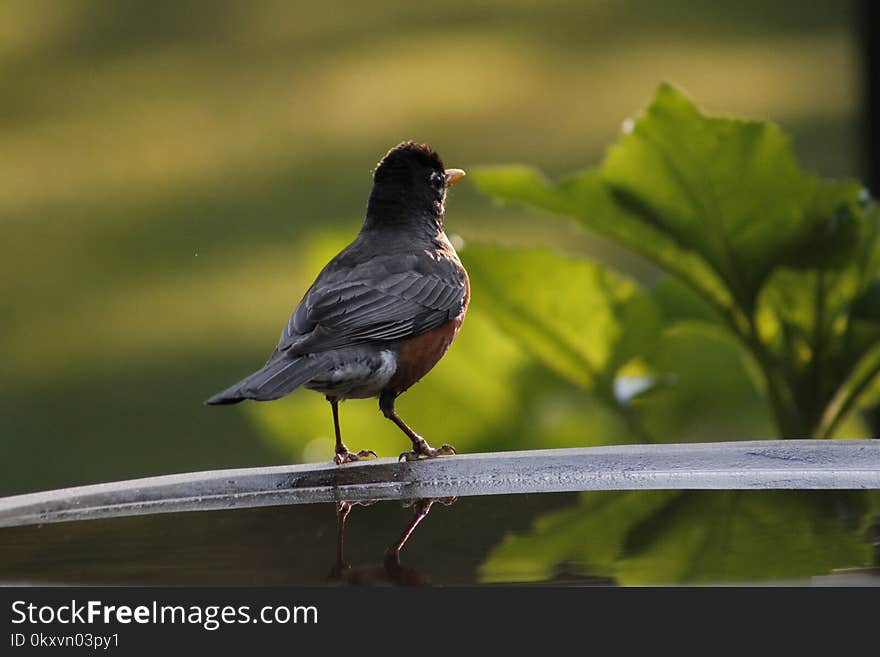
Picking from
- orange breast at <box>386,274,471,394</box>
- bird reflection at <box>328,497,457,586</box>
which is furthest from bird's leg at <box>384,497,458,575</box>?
orange breast at <box>386,274,471,394</box>

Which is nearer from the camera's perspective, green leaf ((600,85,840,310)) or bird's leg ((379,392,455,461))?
bird's leg ((379,392,455,461))

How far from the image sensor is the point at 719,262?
267 cm

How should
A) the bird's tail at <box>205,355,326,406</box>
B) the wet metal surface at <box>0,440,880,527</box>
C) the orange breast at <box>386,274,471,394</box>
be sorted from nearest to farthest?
→ 1. the wet metal surface at <box>0,440,880,527</box>
2. the bird's tail at <box>205,355,326,406</box>
3. the orange breast at <box>386,274,471,394</box>

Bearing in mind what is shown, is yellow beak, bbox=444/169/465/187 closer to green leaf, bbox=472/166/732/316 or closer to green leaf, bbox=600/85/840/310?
green leaf, bbox=472/166/732/316

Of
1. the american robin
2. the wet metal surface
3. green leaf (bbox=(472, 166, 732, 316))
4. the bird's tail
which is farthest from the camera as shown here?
green leaf (bbox=(472, 166, 732, 316))

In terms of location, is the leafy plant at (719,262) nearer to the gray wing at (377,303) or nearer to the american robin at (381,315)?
the american robin at (381,315)

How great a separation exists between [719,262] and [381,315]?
2.82ft

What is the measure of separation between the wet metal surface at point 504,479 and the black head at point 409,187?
0.91 meters

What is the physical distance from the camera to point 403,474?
66.4 inches

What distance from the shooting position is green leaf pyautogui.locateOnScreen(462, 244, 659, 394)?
2723mm

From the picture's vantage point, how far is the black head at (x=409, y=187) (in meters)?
2.53

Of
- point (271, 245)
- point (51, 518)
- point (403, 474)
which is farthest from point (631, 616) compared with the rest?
point (271, 245)

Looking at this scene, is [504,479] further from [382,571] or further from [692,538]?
[382,571]

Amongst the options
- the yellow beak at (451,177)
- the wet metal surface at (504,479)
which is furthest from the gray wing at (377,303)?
the wet metal surface at (504,479)
